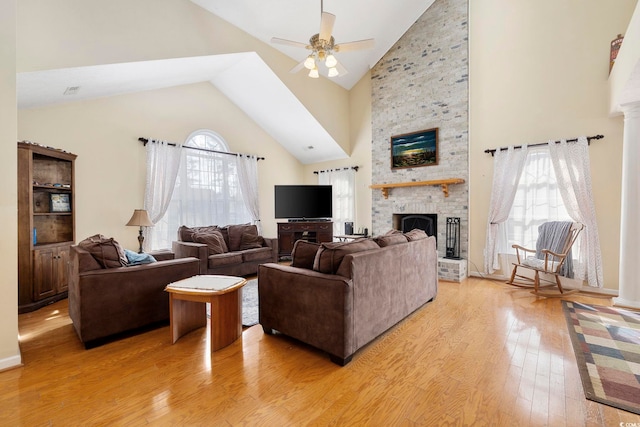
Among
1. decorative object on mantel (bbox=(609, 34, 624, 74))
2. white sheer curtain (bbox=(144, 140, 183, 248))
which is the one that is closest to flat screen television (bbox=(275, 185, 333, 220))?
white sheer curtain (bbox=(144, 140, 183, 248))

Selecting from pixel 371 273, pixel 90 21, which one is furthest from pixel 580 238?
pixel 90 21

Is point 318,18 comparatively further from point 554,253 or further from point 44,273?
point 44,273

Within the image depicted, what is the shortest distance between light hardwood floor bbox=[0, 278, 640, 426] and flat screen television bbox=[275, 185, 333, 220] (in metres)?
4.00

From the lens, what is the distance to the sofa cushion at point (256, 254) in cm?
506

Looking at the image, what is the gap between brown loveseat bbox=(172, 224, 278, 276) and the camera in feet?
14.9

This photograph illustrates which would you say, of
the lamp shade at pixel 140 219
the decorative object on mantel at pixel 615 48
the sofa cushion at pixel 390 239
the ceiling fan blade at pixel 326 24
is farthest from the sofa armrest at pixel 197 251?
the decorative object on mantel at pixel 615 48

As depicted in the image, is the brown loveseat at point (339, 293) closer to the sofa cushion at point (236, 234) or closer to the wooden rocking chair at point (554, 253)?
Answer: the wooden rocking chair at point (554, 253)

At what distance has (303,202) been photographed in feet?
22.3

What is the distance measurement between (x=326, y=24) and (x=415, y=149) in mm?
3477

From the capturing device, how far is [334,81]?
6.62 meters

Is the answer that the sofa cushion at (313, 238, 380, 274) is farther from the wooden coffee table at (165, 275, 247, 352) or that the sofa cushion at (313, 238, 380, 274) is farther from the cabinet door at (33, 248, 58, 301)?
the cabinet door at (33, 248, 58, 301)

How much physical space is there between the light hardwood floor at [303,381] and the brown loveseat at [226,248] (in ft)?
5.46

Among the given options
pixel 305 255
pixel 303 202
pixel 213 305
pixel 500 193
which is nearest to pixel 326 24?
pixel 305 255

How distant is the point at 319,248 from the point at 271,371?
106 cm
